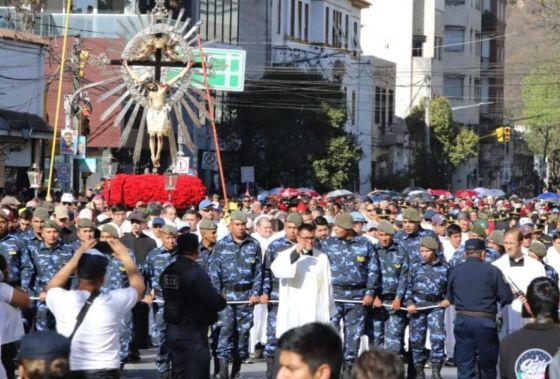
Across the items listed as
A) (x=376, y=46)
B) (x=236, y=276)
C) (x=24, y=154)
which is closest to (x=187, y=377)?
(x=236, y=276)

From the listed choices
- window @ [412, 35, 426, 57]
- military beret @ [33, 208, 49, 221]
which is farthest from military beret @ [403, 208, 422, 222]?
window @ [412, 35, 426, 57]

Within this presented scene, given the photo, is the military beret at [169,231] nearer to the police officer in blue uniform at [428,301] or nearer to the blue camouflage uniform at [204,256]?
the blue camouflage uniform at [204,256]

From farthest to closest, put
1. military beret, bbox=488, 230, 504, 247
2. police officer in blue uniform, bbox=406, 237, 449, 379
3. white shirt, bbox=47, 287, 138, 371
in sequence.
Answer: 1. military beret, bbox=488, 230, 504, 247
2. police officer in blue uniform, bbox=406, 237, 449, 379
3. white shirt, bbox=47, 287, 138, 371

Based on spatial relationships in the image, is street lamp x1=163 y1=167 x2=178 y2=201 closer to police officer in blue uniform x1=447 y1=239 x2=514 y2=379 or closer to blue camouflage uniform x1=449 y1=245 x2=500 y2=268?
blue camouflage uniform x1=449 y1=245 x2=500 y2=268

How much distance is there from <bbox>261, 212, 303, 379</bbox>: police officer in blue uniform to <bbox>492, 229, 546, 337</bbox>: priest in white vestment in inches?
91.7

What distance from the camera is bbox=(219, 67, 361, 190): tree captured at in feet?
196

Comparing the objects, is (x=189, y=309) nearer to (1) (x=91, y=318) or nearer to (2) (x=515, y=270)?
(1) (x=91, y=318)

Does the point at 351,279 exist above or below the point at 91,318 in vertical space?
below

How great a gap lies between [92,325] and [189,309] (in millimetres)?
2522

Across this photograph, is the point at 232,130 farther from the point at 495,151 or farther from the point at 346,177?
the point at 495,151

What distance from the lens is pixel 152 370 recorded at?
58.6 ft

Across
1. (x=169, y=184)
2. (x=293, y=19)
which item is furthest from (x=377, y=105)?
(x=169, y=184)

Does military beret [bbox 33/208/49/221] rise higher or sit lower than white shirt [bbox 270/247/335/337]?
higher

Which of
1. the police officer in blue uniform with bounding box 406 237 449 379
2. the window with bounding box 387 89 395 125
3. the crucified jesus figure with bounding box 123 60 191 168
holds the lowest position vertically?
the police officer in blue uniform with bounding box 406 237 449 379
